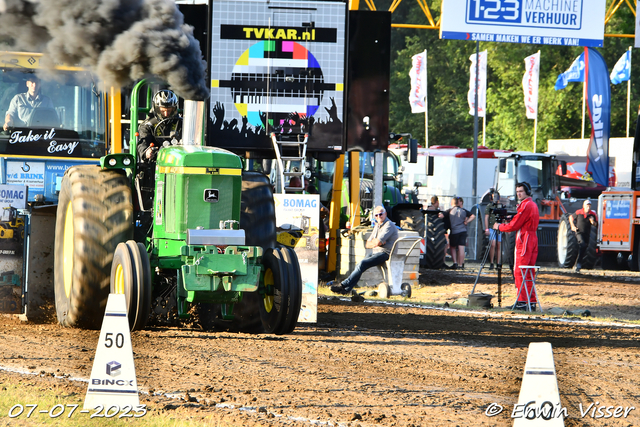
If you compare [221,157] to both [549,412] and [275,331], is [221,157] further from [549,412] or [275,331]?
[549,412]

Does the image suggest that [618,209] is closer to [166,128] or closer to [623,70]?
[623,70]

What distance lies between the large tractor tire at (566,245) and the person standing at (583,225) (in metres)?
0.12

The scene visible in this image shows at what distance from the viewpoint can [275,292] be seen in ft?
28.7

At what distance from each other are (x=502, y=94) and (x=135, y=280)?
121 ft

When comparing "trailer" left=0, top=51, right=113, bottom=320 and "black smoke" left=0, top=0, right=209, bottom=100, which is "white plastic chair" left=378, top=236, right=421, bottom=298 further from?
"black smoke" left=0, top=0, right=209, bottom=100

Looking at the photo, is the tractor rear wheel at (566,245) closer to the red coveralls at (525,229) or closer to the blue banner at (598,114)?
the blue banner at (598,114)

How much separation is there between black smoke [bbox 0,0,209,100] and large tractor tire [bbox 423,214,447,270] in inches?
482

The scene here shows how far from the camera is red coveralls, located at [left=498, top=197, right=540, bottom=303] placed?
44.1ft

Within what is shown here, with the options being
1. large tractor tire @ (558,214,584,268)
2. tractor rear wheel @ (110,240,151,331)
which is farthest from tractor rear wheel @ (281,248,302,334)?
large tractor tire @ (558,214,584,268)

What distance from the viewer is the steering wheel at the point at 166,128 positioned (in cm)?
929

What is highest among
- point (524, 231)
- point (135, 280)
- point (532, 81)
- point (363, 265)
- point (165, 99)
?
point (532, 81)

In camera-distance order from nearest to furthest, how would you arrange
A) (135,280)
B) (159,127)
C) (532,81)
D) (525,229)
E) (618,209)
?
1. (135,280)
2. (159,127)
3. (525,229)
4. (618,209)
5. (532,81)

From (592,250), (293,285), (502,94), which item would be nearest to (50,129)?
(293,285)

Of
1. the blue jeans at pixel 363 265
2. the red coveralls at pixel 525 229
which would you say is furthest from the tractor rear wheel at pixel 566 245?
the red coveralls at pixel 525 229
